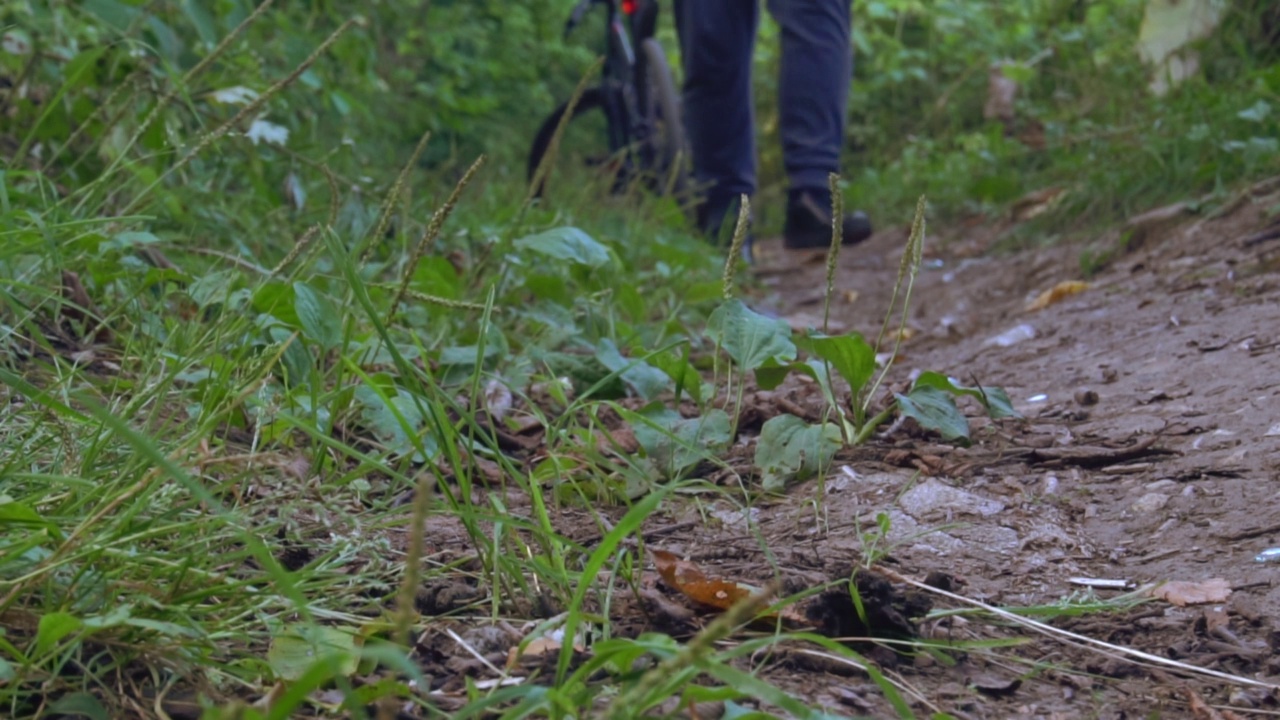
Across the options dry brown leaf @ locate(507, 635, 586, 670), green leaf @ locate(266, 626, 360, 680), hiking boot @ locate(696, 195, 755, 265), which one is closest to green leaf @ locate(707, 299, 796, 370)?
dry brown leaf @ locate(507, 635, 586, 670)

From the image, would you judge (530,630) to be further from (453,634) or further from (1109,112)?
(1109,112)

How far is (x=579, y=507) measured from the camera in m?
1.37

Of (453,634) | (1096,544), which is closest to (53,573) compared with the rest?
(453,634)

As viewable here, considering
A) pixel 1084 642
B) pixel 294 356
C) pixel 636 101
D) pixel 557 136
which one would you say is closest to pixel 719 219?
pixel 636 101

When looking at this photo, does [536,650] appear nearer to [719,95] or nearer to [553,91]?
[719,95]

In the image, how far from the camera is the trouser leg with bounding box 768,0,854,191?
3.53 m

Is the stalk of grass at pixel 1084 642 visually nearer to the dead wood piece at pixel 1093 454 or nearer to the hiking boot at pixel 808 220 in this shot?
the dead wood piece at pixel 1093 454

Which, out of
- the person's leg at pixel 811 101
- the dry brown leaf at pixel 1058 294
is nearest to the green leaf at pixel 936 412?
the dry brown leaf at pixel 1058 294

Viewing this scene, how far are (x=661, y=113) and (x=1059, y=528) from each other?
357cm

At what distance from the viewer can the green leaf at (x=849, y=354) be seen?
1386 millimetres

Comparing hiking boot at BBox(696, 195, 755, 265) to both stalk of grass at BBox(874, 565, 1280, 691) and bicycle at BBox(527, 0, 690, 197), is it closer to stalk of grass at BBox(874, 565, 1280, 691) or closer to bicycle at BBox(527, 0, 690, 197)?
bicycle at BBox(527, 0, 690, 197)

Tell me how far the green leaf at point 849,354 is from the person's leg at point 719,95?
2.43 metres

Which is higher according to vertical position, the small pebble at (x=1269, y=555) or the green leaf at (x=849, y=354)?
the green leaf at (x=849, y=354)

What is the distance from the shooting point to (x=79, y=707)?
812 mm
